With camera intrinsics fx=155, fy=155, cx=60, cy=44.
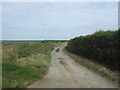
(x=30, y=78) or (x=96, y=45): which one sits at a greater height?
(x=96, y=45)

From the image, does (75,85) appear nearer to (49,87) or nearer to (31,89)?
(49,87)

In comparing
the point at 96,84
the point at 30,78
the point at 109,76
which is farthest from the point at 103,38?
the point at 30,78

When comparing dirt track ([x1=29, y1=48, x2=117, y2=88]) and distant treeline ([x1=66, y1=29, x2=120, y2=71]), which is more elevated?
distant treeline ([x1=66, y1=29, x2=120, y2=71])

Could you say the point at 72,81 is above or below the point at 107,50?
below

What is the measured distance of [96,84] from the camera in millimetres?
7383

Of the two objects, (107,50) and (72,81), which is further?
(107,50)

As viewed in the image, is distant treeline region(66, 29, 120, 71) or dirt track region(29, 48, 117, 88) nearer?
dirt track region(29, 48, 117, 88)

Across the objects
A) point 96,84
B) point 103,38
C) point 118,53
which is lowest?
point 96,84

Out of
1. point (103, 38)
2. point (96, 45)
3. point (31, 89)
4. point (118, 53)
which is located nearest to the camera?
point (31, 89)

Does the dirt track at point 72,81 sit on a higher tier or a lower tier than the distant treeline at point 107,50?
lower

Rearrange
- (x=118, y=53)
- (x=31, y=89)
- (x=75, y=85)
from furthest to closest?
(x=118, y=53) → (x=75, y=85) → (x=31, y=89)

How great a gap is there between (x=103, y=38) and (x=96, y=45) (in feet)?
5.14

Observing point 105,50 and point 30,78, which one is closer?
point 30,78

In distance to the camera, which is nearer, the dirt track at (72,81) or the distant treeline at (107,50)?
the dirt track at (72,81)
